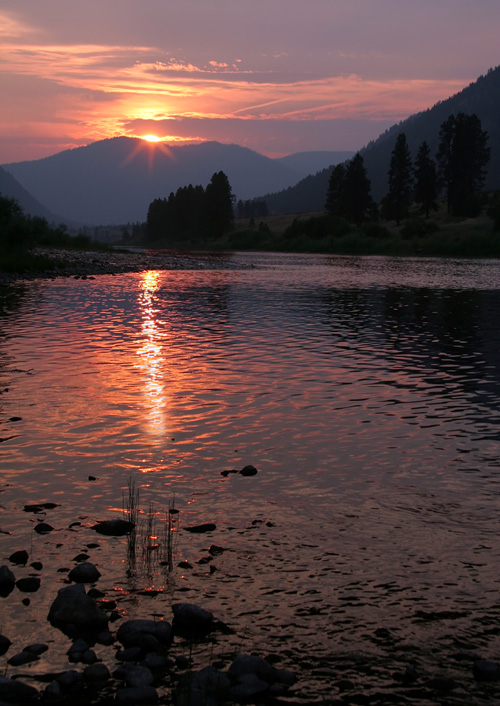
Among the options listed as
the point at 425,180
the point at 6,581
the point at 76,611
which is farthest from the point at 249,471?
the point at 425,180

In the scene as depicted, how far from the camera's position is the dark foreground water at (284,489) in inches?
266

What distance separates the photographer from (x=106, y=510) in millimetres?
9602

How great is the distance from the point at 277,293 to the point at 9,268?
22.8 meters

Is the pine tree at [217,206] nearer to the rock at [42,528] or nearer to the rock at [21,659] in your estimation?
the rock at [42,528]

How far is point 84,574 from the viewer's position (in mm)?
7691

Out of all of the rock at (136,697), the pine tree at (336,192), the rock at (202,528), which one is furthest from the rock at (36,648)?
the pine tree at (336,192)

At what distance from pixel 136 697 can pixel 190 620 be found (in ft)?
3.77

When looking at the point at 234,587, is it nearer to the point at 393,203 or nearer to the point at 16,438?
the point at 16,438

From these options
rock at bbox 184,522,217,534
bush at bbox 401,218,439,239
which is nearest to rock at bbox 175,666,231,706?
rock at bbox 184,522,217,534

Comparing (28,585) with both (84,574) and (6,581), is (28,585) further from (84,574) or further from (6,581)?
(84,574)

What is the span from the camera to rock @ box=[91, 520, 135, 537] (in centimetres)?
890

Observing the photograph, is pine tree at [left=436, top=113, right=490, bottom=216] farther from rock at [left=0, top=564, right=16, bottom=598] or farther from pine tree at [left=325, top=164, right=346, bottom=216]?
rock at [left=0, top=564, right=16, bottom=598]

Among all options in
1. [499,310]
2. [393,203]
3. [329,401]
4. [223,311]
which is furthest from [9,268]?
[393,203]

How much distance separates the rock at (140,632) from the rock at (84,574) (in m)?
1.15
